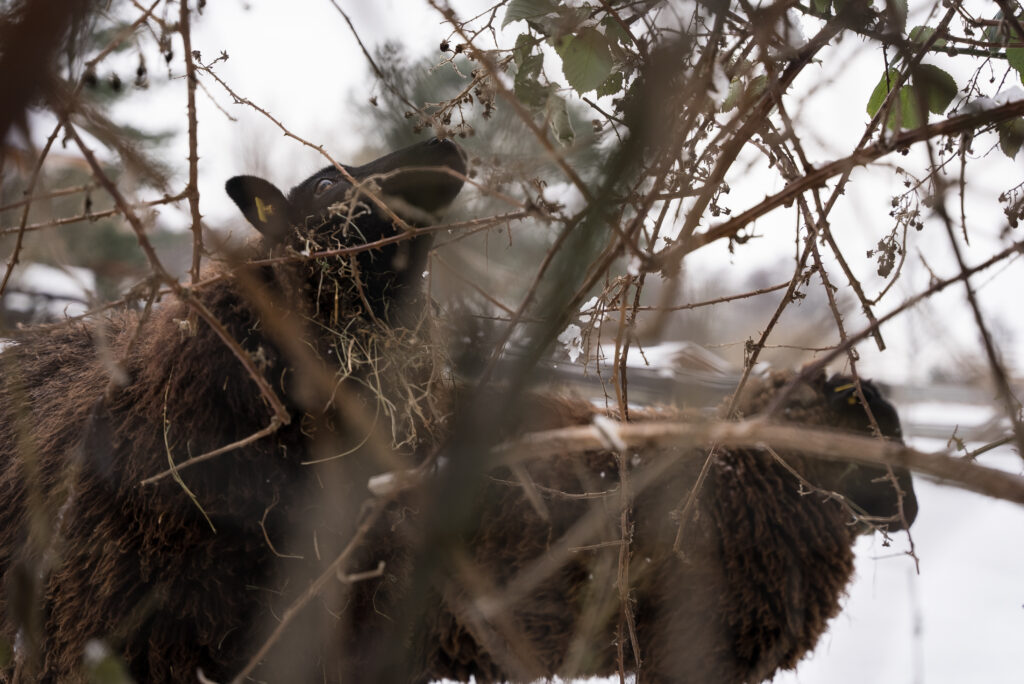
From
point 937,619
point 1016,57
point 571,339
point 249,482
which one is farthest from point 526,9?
point 937,619

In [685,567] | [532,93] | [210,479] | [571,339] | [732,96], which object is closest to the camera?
[532,93]

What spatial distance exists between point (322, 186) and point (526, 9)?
1.25 meters

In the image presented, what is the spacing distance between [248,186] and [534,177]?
120cm

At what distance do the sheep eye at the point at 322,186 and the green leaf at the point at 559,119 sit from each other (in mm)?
1073

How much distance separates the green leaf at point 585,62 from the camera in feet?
4.02

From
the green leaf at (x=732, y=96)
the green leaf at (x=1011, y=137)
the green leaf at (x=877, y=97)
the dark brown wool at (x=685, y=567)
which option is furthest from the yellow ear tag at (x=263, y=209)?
the green leaf at (x=1011, y=137)

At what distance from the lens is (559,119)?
135 cm

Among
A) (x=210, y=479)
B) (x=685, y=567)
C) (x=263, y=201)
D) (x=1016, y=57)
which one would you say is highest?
(x=1016, y=57)

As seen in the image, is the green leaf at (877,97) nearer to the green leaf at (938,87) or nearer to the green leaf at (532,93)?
the green leaf at (938,87)

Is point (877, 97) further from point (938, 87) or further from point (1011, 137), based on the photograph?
point (1011, 137)

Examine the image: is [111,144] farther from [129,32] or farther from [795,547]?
[795,547]

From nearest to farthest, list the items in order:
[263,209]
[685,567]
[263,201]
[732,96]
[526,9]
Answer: [526,9]
[732,96]
[263,209]
[263,201]
[685,567]

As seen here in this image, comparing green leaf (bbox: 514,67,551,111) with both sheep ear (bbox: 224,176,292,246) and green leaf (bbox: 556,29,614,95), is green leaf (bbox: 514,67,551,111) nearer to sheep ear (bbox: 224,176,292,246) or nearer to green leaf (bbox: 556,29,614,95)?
green leaf (bbox: 556,29,614,95)

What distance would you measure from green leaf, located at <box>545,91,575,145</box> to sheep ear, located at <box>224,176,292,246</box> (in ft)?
3.29
